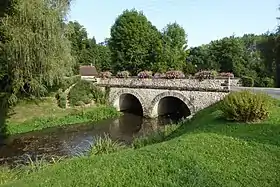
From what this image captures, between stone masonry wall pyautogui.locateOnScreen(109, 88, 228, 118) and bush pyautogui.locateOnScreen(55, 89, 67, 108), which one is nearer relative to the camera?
stone masonry wall pyautogui.locateOnScreen(109, 88, 228, 118)

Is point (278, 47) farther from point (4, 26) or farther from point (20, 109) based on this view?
point (4, 26)

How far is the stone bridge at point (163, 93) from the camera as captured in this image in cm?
2326

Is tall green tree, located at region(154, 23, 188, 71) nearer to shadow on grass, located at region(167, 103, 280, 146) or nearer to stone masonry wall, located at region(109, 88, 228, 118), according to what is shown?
stone masonry wall, located at region(109, 88, 228, 118)

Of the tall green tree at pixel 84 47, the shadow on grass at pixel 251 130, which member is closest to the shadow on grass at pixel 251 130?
the shadow on grass at pixel 251 130

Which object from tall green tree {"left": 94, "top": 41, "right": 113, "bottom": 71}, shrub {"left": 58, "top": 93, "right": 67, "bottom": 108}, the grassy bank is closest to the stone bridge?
the grassy bank

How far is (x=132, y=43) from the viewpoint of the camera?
4119 cm

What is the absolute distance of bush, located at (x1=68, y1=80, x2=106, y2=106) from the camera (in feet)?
88.2

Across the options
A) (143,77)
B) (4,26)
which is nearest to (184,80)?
(143,77)

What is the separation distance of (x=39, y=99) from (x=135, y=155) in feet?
63.9

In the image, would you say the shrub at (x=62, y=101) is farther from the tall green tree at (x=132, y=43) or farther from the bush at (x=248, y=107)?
the bush at (x=248, y=107)

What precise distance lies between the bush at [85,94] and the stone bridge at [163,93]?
3.65 feet

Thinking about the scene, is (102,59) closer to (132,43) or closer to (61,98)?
(132,43)

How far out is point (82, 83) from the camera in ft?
93.9

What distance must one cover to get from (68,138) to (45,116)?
189 inches
